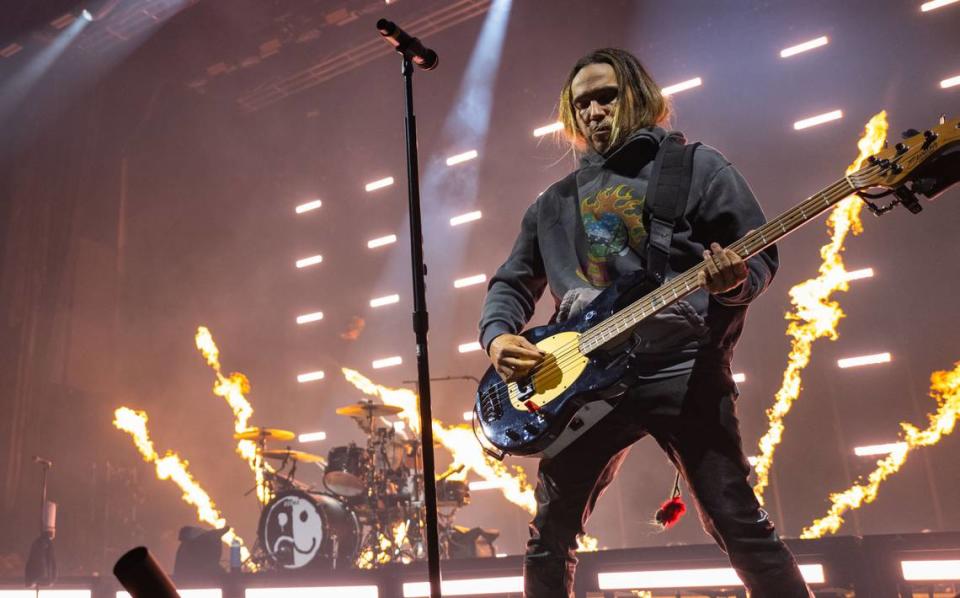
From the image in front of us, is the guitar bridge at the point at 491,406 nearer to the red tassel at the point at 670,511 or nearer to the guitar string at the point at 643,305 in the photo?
the guitar string at the point at 643,305

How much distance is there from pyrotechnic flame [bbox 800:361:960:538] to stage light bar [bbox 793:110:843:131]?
3.61 m

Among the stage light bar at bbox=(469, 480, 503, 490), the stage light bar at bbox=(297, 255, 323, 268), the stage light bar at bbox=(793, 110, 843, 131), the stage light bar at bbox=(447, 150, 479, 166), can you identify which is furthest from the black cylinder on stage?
the stage light bar at bbox=(297, 255, 323, 268)

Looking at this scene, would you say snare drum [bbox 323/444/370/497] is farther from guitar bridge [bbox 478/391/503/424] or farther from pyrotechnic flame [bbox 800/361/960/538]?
guitar bridge [bbox 478/391/503/424]

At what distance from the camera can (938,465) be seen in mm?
8227

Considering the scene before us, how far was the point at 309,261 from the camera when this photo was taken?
1318 cm

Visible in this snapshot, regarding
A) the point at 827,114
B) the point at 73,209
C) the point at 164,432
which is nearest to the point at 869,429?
the point at 827,114

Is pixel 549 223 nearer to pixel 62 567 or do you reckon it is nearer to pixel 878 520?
pixel 878 520

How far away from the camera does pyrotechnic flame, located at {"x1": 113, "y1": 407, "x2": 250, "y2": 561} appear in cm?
1055

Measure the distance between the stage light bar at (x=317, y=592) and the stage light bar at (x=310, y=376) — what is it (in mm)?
7252

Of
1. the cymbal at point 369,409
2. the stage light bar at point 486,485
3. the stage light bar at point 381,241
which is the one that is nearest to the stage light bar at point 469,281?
the stage light bar at point 381,241

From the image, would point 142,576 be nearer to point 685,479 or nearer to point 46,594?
point 685,479

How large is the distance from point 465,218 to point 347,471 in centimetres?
545

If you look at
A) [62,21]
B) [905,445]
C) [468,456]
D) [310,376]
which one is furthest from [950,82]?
[62,21]

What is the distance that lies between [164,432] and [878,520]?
404 inches
